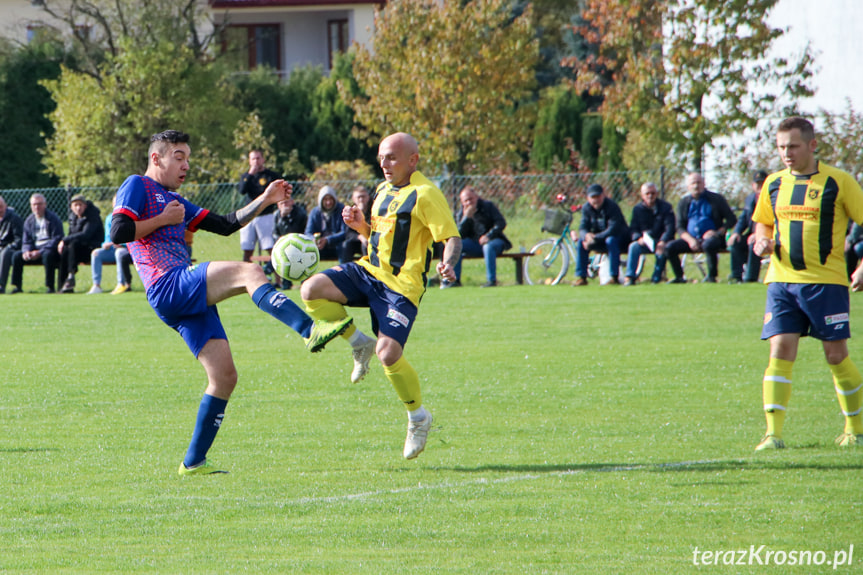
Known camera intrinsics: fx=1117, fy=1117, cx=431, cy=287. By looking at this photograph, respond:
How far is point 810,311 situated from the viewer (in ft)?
22.4

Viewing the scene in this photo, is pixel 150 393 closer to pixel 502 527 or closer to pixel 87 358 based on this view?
pixel 87 358

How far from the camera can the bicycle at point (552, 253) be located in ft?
60.6

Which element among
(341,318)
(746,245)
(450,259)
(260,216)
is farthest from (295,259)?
(746,245)

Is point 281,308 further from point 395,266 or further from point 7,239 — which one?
point 7,239

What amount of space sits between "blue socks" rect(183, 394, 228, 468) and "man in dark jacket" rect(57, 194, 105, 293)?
1286cm

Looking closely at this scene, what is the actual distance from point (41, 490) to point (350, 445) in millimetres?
1941

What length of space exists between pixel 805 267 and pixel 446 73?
2269 centimetres

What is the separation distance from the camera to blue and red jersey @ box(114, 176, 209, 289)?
5961 mm

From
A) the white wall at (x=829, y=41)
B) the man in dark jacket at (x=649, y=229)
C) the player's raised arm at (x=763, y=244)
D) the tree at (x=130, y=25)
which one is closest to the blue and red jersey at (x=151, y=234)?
the player's raised arm at (x=763, y=244)

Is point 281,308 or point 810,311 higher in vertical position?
point 281,308

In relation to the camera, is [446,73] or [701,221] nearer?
[701,221]

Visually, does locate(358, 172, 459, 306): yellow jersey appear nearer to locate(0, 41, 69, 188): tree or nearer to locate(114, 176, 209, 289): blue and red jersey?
locate(114, 176, 209, 289): blue and red jersey

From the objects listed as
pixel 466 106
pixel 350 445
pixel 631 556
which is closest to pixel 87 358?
pixel 350 445

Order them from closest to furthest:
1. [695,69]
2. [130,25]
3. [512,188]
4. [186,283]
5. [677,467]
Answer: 1. [186,283]
2. [677,467]
3. [512,188]
4. [695,69]
5. [130,25]
